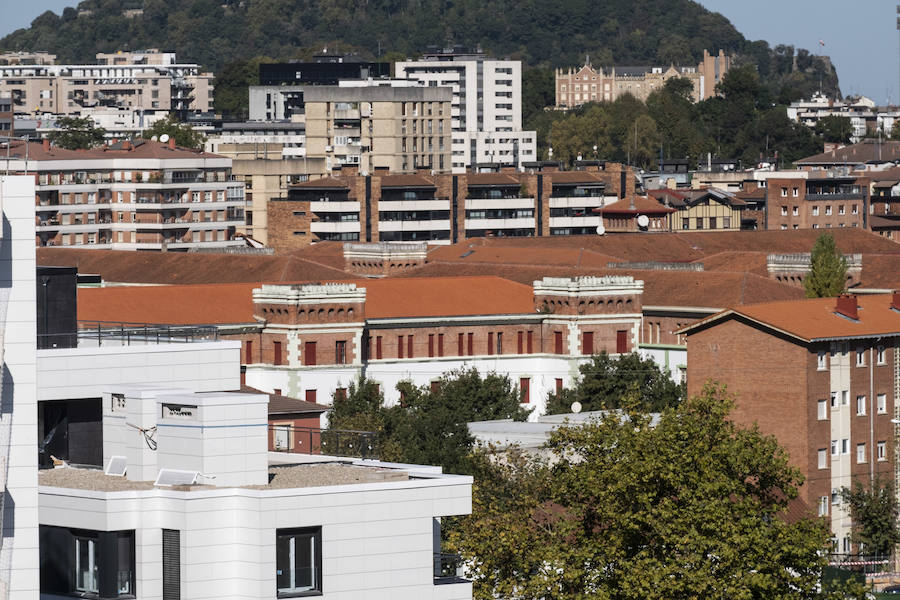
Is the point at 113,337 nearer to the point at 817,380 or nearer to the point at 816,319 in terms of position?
the point at 817,380

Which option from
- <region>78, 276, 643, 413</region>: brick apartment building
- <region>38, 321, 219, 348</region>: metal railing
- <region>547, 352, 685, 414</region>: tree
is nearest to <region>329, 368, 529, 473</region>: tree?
<region>78, 276, 643, 413</region>: brick apartment building

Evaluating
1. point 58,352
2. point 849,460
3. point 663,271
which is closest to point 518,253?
point 663,271

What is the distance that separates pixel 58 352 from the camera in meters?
47.4

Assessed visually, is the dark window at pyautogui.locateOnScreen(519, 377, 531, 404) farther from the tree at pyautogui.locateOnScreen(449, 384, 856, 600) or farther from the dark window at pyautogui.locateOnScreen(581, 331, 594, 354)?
the tree at pyautogui.locateOnScreen(449, 384, 856, 600)

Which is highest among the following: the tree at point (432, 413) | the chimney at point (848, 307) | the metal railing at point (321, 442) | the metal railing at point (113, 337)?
the metal railing at point (113, 337)

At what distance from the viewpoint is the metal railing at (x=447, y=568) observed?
4765 centimetres

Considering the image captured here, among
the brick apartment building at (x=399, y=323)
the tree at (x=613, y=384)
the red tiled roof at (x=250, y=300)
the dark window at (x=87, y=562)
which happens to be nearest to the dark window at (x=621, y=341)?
the brick apartment building at (x=399, y=323)

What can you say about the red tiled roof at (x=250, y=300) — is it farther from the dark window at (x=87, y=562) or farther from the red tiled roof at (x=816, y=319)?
the dark window at (x=87, y=562)

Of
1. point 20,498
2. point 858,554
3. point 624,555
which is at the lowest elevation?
point 858,554

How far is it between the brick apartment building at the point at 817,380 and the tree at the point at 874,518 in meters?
0.65

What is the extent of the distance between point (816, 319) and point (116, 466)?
196 feet

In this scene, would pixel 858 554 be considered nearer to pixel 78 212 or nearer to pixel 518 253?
pixel 518 253

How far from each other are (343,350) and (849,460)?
2880cm

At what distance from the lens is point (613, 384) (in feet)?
388
